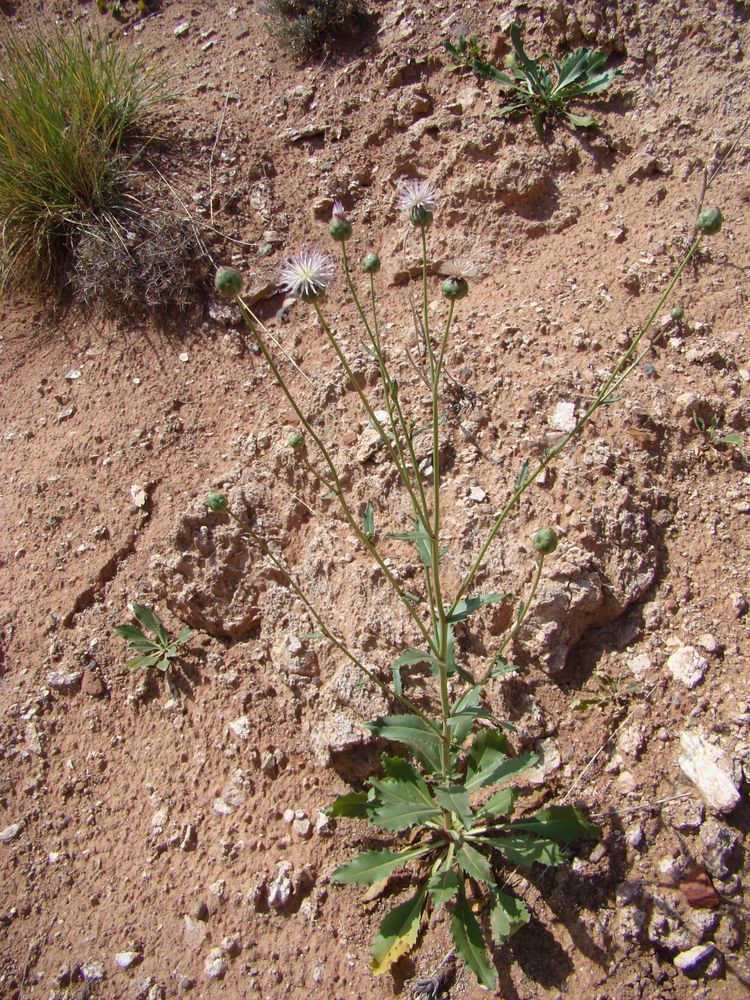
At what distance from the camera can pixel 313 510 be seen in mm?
3148

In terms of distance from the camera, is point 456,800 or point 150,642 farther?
point 150,642

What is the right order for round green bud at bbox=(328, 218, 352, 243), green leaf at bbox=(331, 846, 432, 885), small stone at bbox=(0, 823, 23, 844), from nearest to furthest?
round green bud at bbox=(328, 218, 352, 243)
green leaf at bbox=(331, 846, 432, 885)
small stone at bbox=(0, 823, 23, 844)

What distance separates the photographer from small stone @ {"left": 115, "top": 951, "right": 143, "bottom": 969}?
2.44m

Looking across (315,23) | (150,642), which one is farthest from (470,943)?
(315,23)

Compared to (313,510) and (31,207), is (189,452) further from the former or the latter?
(31,207)

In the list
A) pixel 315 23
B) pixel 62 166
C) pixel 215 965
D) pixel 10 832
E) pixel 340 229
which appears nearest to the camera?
pixel 340 229

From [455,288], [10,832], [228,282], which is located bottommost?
[10,832]

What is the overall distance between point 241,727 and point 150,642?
0.59 metres

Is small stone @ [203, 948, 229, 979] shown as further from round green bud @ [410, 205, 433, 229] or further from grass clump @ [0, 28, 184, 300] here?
grass clump @ [0, 28, 184, 300]

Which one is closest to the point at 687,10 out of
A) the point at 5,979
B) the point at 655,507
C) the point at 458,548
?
the point at 655,507

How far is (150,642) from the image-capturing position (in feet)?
10.1

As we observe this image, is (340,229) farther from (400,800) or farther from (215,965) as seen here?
(215,965)

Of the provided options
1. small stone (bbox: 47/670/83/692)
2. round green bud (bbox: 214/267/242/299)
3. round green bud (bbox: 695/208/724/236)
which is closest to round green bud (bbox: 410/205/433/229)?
round green bud (bbox: 214/267/242/299)

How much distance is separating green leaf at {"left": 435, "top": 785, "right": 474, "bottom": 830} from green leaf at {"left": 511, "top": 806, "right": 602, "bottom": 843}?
1.20 feet
